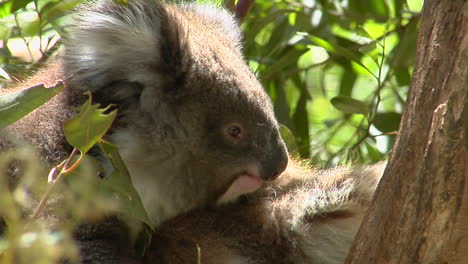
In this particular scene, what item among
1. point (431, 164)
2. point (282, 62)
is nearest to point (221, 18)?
point (282, 62)

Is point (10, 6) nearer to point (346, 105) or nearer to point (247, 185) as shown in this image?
point (247, 185)

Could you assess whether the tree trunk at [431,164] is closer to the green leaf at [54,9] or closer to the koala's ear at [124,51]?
the koala's ear at [124,51]

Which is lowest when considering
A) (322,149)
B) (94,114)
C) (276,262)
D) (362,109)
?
(322,149)

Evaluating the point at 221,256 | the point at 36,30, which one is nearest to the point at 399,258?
the point at 221,256

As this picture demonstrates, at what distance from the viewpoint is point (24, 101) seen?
5.62 ft

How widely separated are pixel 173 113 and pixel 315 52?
160 cm

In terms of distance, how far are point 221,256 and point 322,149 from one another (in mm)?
1639

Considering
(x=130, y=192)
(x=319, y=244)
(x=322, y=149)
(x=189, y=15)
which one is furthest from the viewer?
(x=322, y=149)

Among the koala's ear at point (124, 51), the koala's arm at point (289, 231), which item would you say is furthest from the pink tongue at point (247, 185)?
the koala's ear at point (124, 51)

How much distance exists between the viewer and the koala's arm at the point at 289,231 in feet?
7.06

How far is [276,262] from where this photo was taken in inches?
85.7

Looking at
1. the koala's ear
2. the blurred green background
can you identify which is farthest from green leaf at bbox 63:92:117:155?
the blurred green background

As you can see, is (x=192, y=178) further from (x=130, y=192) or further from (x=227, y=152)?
(x=130, y=192)

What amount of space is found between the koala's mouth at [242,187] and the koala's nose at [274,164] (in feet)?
0.10
